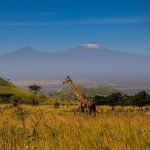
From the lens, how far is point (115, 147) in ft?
29.7

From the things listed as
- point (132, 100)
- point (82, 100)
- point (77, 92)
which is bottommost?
point (132, 100)

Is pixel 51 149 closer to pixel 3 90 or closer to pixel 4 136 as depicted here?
pixel 4 136

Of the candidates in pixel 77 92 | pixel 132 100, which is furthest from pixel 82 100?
pixel 132 100

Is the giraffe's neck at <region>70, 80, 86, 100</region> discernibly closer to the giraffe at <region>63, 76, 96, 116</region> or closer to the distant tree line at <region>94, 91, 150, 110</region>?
the giraffe at <region>63, 76, 96, 116</region>

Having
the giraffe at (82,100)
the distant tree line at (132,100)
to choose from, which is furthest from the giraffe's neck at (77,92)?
the distant tree line at (132,100)

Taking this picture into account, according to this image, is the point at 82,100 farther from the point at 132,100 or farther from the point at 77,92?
the point at 132,100

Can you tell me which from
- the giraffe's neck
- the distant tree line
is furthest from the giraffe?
the distant tree line

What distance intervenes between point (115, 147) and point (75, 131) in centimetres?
267

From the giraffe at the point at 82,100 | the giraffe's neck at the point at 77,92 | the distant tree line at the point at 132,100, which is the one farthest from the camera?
the distant tree line at the point at 132,100

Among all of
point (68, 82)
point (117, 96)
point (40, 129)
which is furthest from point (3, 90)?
point (40, 129)

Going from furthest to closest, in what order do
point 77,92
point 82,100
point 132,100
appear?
1. point 132,100
2. point 77,92
3. point 82,100

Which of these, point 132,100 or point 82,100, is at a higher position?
point 82,100

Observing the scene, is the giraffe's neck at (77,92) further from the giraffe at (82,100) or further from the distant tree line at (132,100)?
the distant tree line at (132,100)

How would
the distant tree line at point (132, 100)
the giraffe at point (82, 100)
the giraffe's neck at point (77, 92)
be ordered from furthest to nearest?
the distant tree line at point (132, 100)
the giraffe's neck at point (77, 92)
the giraffe at point (82, 100)
